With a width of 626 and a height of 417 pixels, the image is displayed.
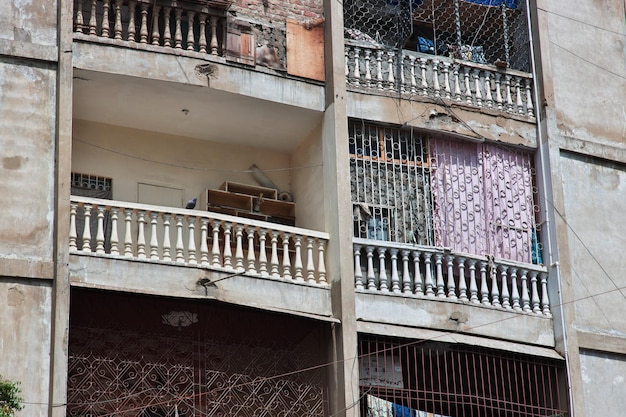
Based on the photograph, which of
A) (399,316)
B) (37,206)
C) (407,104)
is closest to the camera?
(37,206)

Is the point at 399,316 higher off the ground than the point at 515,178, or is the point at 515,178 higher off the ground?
the point at 515,178

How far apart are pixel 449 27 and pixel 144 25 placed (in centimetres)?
466

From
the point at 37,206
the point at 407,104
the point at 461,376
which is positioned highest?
the point at 407,104

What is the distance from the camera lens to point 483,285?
50.8 ft

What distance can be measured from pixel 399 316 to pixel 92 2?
465 centimetres

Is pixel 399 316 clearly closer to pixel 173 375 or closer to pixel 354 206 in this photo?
pixel 354 206

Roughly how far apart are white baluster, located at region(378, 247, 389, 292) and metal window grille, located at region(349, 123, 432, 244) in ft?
1.17

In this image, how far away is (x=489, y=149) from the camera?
16.3 metres

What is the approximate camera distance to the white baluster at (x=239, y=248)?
14570 millimetres

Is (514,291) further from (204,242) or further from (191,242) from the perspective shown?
(191,242)

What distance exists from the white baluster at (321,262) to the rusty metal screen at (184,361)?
550 millimetres

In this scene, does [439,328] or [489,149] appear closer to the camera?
[439,328]

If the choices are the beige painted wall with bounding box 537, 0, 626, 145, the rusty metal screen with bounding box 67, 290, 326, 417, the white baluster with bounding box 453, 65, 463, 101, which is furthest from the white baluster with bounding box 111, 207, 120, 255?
the beige painted wall with bounding box 537, 0, 626, 145

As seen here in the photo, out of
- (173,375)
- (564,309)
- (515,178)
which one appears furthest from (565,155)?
(173,375)
